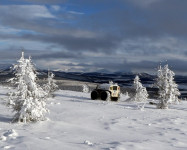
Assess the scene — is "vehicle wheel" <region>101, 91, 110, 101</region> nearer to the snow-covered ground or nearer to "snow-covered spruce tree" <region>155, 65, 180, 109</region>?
"snow-covered spruce tree" <region>155, 65, 180, 109</region>

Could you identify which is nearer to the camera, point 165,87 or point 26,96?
point 26,96

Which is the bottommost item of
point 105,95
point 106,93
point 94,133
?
point 94,133

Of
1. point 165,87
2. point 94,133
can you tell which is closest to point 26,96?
point 94,133

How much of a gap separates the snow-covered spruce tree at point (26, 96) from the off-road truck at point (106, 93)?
595 inches

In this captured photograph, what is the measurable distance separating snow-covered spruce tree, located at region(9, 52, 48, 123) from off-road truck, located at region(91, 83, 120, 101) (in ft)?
49.6

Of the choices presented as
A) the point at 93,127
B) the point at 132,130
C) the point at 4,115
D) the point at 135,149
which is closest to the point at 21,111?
the point at 4,115

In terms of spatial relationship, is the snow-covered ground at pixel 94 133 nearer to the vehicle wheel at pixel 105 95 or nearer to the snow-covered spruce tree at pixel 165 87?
the snow-covered spruce tree at pixel 165 87

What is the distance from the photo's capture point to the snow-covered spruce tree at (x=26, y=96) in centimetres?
1327

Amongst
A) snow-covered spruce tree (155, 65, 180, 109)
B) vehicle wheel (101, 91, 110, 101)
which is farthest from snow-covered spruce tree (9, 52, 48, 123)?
vehicle wheel (101, 91, 110, 101)

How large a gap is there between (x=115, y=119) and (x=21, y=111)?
18.2 ft

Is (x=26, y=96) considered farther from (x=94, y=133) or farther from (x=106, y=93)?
(x=106, y=93)

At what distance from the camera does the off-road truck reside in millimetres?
28766

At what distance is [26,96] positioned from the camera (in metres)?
13.6

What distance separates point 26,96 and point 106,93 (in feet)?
52.0
